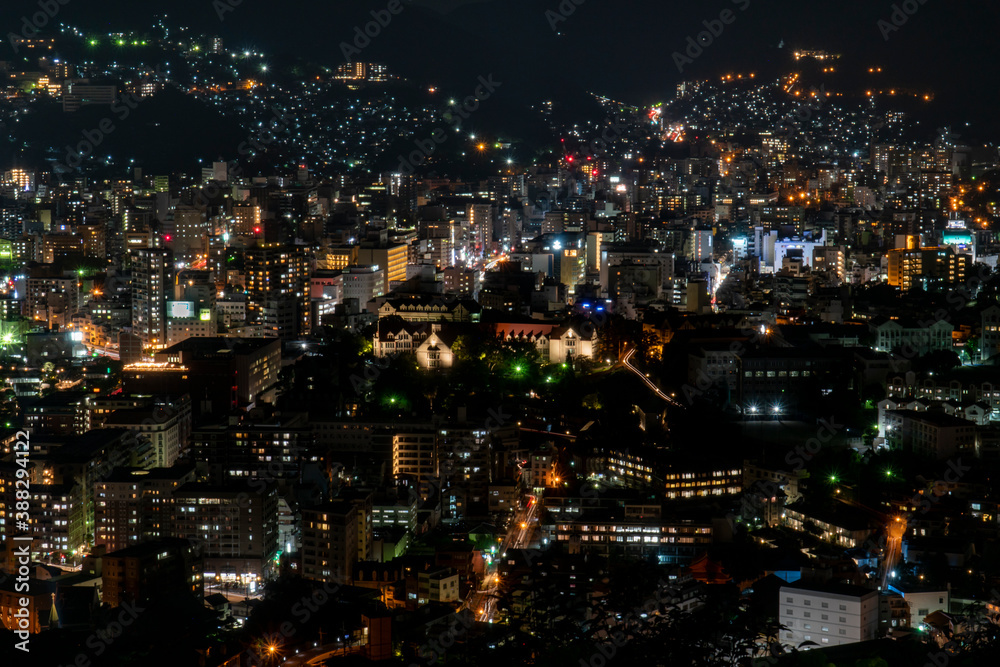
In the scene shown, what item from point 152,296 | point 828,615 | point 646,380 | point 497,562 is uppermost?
point 152,296

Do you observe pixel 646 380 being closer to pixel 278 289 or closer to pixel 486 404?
pixel 486 404

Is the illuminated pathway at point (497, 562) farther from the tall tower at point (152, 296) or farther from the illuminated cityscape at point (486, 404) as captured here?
the tall tower at point (152, 296)

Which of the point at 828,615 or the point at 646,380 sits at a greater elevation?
the point at 646,380

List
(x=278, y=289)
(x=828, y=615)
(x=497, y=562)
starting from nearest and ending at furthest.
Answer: (x=828, y=615) → (x=497, y=562) → (x=278, y=289)

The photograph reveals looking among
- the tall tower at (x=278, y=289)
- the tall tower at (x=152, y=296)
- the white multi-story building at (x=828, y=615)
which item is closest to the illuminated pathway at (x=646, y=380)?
the white multi-story building at (x=828, y=615)

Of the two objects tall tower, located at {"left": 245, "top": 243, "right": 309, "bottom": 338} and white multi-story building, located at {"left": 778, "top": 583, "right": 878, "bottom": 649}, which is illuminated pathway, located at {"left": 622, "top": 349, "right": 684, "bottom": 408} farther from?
tall tower, located at {"left": 245, "top": 243, "right": 309, "bottom": 338}

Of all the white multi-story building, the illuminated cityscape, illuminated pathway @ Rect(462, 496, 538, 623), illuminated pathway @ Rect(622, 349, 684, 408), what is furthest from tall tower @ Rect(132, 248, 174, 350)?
the white multi-story building

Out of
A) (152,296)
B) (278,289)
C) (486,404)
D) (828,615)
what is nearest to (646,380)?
(486,404)

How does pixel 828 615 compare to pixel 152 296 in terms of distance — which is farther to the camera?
pixel 152 296

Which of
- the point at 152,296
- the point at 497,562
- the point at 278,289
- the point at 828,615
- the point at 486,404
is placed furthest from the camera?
the point at 278,289
